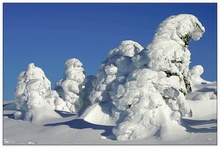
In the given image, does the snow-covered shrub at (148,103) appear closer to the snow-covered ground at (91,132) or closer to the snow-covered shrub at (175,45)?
the snow-covered shrub at (175,45)

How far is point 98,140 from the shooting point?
2012cm

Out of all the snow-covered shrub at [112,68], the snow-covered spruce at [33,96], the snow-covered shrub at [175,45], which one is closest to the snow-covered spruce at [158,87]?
the snow-covered shrub at [175,45]

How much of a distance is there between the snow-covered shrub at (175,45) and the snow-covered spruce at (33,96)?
1015cm

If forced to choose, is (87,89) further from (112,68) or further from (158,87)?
(158,87)

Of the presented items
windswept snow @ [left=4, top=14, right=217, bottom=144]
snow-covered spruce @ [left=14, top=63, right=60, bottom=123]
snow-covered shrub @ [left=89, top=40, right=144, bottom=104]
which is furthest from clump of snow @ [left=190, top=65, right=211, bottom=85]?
snow-covered spruce @ [left=14, top=63, right=60, bottom=123]

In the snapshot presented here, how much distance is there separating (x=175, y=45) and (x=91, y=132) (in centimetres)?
692

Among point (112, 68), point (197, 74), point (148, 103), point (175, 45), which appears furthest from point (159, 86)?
A: point (197, 74)

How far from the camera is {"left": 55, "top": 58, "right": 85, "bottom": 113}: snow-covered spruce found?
36.7 meters

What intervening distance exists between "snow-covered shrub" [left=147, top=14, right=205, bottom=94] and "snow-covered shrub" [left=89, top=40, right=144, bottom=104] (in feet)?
23.8

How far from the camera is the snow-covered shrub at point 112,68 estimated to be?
104 ft

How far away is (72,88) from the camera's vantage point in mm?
36625

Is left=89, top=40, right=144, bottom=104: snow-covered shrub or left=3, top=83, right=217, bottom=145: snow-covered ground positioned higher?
left=89, top=40, right=144, bottom=104: snow-covered shrub

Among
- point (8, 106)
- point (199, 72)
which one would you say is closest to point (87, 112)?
point (8, 106)

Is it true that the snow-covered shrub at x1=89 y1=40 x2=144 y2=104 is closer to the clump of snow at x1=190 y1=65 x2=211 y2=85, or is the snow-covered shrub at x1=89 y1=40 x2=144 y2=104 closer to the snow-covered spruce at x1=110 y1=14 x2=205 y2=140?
the snow-covered spruce at x1=110 y1=14 x2=205 y2=140
